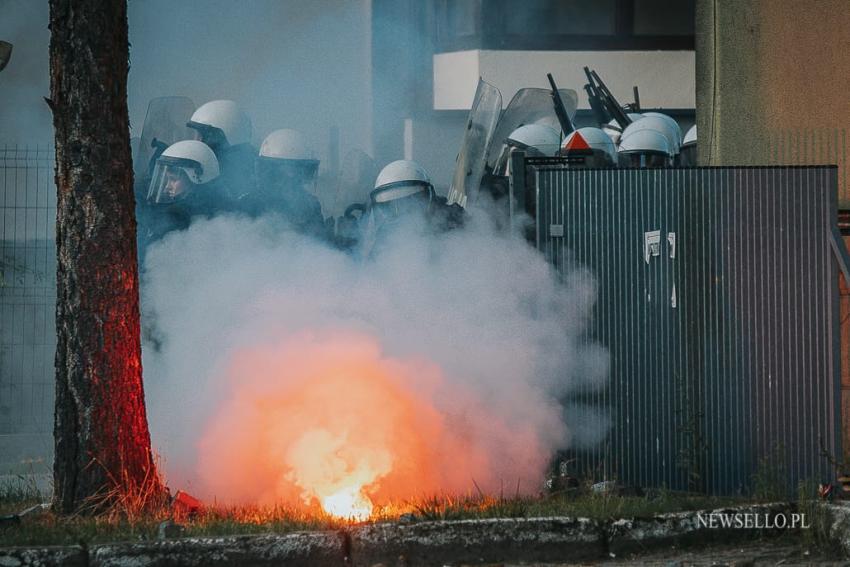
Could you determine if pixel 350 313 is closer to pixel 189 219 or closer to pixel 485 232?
pixel 485 232

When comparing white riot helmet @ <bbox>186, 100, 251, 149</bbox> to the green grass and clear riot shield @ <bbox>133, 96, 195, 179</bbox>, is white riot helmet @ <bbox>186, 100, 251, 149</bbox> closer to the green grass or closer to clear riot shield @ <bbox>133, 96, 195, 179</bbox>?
clear riot shield @ <bbox>133, 96, 195, 179</bbox>

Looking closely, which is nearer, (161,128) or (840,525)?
(840,525)

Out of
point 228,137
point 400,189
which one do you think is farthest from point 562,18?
point 400,189

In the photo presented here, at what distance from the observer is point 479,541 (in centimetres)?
553

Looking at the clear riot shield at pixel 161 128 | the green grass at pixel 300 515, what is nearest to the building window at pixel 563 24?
the clear riot shield at pixel 161 128

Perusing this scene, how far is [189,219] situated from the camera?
10.8 m

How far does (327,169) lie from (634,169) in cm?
1003

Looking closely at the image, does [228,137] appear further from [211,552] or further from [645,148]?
[211,552]

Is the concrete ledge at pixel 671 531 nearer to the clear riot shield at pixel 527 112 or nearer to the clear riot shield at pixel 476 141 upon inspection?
the clear riot shield at pixel 476 141

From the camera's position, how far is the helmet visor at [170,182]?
12.7m

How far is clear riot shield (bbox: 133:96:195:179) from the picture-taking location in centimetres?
1369

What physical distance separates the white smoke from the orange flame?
3.0 inches

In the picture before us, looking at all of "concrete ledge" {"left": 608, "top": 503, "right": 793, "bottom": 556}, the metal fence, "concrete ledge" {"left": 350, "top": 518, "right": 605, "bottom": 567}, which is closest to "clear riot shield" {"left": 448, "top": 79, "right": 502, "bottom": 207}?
the metal fence

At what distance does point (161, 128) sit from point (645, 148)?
18.4 feet
